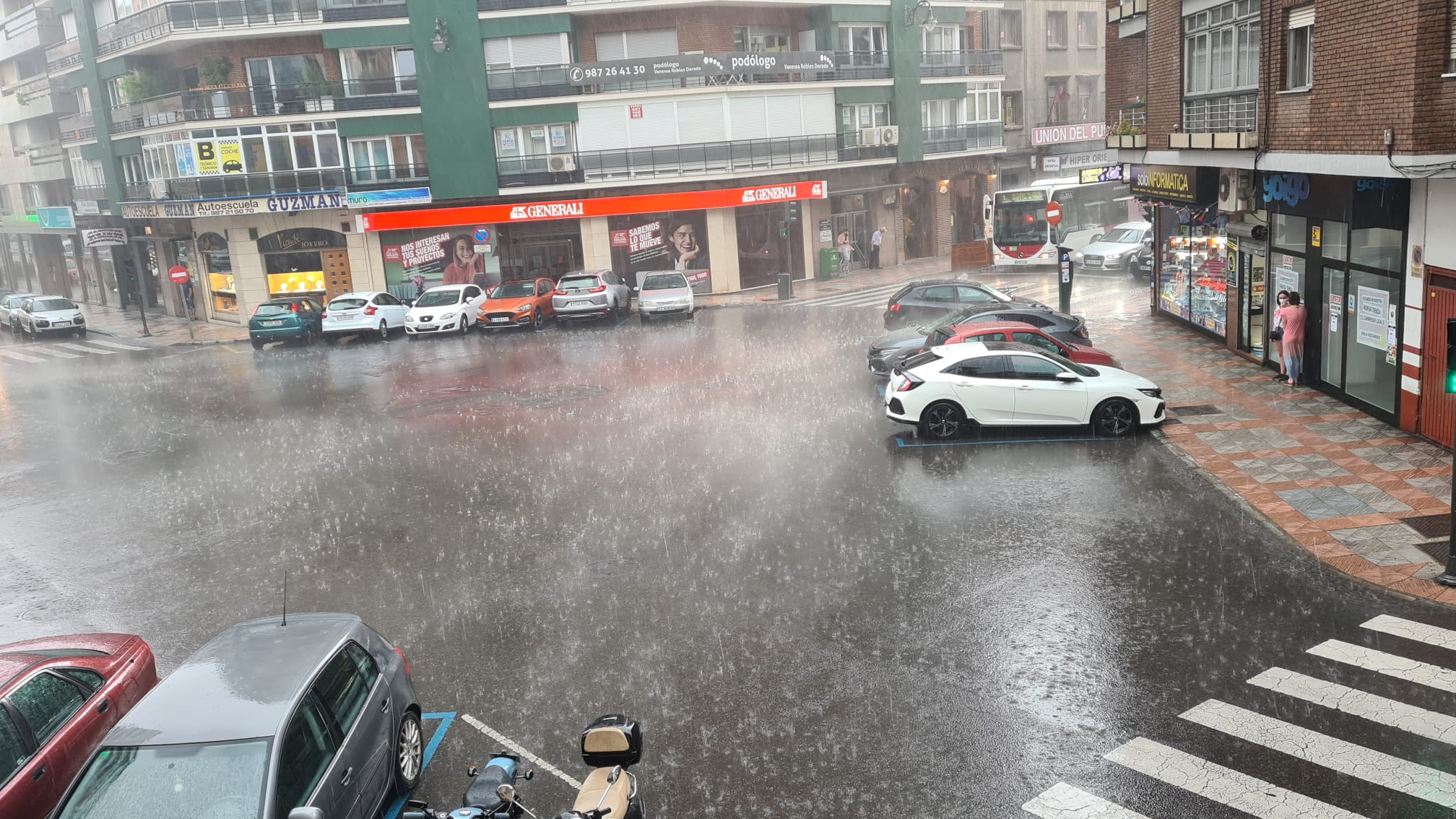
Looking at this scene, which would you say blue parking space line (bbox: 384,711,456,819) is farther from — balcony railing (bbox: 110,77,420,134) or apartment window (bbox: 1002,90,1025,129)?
apartment window (bbox: 1002,90,1025,129)

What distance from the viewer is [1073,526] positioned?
1217 cm

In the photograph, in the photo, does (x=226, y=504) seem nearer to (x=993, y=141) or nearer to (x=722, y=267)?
(x=722, y=267)

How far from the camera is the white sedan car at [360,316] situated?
103 feet

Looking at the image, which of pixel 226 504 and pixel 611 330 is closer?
pixel 226 504

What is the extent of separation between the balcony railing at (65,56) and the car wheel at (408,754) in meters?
45.8

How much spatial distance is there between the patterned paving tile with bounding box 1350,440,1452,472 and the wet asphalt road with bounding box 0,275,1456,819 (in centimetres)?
229

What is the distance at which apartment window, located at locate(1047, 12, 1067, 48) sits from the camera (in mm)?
49906

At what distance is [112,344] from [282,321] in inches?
344

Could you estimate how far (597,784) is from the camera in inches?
235

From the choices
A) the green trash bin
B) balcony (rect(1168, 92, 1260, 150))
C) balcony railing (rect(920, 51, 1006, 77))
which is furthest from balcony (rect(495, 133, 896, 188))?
balcony (rect(1168, 92, 1260, 150))

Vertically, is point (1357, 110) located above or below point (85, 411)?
above

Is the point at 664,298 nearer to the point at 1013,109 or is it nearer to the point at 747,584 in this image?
the point at 747,584

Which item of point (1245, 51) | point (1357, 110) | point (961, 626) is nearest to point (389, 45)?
point (1245, 51)

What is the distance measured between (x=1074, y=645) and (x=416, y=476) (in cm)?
1018
